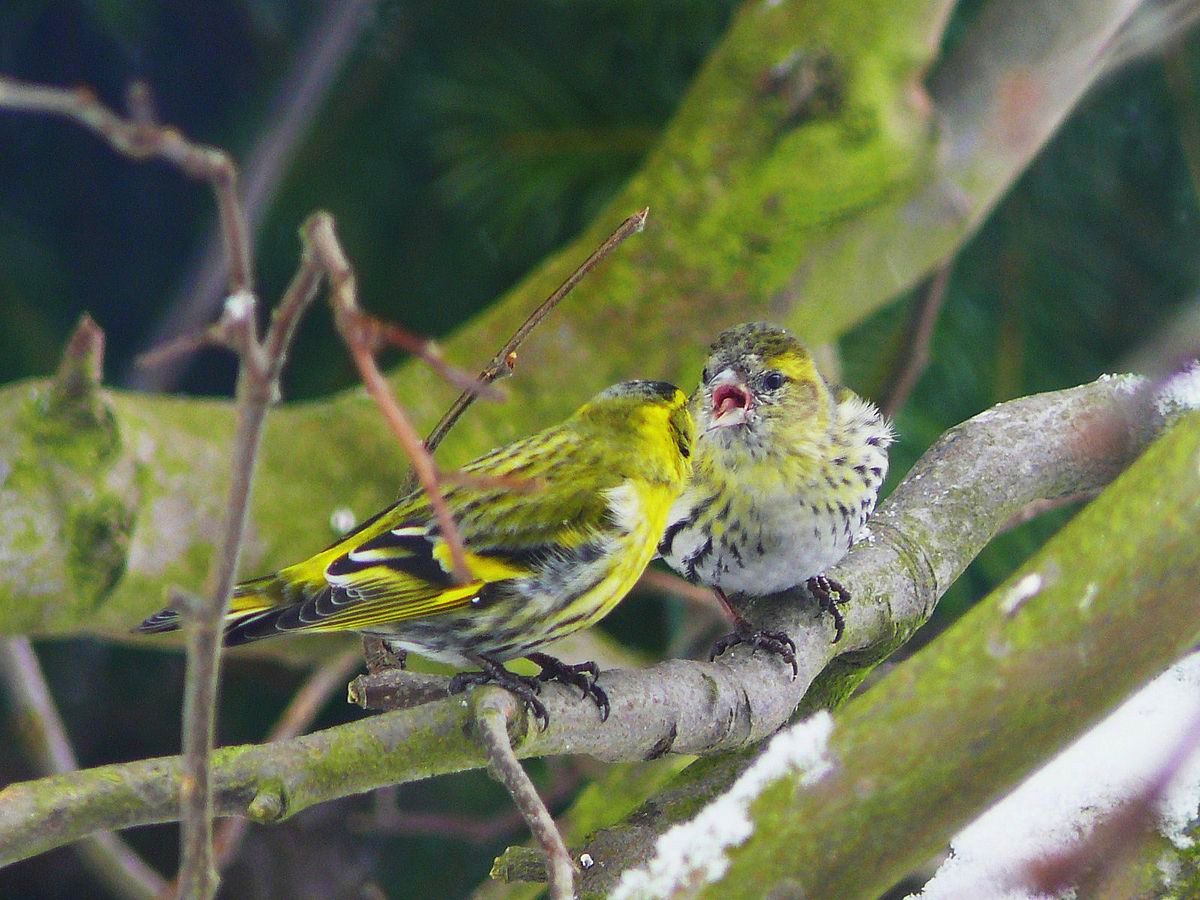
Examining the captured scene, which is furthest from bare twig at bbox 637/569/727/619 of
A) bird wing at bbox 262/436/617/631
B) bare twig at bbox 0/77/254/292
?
bare twig at bbox 0/77/254/292

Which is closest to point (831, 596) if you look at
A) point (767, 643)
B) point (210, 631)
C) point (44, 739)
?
point (767, 643)

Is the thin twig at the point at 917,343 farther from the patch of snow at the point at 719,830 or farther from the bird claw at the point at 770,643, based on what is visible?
the patch of snow at the point at 719,830

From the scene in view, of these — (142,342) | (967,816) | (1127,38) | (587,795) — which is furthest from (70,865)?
(1127,38)

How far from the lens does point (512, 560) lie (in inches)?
38.1

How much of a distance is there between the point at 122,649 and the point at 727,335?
1.23 m

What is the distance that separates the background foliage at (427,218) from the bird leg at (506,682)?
0.84 metres

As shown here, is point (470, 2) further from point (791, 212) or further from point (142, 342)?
point (142, 342)

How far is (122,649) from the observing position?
2.05m

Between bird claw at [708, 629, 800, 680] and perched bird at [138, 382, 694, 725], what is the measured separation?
0.31 ft

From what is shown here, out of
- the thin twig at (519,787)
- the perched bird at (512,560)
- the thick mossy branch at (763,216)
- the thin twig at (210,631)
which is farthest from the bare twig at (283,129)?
the thin twig at (210,631)

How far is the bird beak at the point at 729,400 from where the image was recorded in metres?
1.22

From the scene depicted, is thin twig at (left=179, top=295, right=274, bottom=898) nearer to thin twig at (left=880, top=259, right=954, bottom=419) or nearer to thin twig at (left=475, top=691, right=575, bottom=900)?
thin twig at (left=475, top=691, right=575, bottom=900)

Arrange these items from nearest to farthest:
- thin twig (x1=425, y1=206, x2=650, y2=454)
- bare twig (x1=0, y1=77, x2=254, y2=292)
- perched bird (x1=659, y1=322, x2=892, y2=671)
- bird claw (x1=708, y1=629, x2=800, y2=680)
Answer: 1. bare twig (x1=0, y1=77, x2=254, y2=292)
2. thin twig (x1=425, y1=206, x2=650, y2=454)
3. bird claw (x1=708, y1=629, x2=800, y2=680)
4. perched bird (x1=659, y1=322, x2=892, y2=671)

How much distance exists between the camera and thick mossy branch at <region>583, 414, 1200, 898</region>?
2.44 feet
